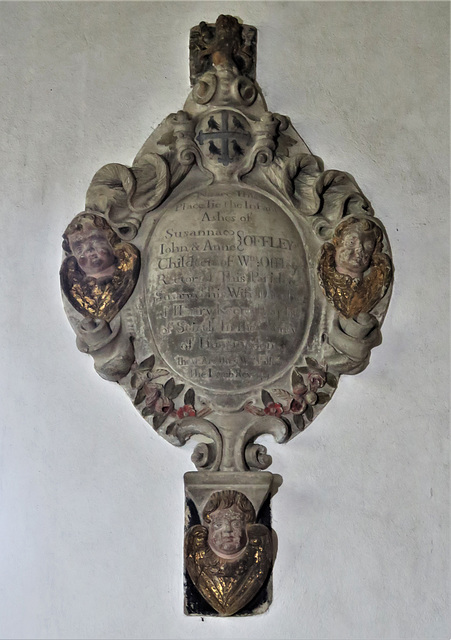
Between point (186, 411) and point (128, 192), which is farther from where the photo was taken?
point (128, 192)

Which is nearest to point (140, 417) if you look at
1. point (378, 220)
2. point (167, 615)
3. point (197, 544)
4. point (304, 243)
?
point (197, 544)

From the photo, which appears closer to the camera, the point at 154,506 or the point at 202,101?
the point at 154,506

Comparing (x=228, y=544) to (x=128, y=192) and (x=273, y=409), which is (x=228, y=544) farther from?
(x=128, y=192)

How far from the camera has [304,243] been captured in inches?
123

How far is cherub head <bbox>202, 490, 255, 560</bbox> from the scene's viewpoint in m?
2.80

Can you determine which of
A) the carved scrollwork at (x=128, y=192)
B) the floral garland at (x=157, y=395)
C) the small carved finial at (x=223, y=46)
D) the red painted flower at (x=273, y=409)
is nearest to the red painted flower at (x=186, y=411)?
the floral garland at (x=157, y=395)

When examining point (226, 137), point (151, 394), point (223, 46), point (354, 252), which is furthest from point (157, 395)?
point (223, 46)

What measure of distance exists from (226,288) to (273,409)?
0.47 m

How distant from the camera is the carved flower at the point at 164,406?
117 inches

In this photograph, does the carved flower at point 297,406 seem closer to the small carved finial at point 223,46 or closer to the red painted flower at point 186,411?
the red painted flower at point 186,411

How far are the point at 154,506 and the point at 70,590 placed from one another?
414 millimetres

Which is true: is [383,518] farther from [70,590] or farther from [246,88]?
[246,88]

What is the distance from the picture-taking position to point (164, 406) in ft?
9.79

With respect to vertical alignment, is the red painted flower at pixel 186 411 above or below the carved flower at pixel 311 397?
below
